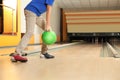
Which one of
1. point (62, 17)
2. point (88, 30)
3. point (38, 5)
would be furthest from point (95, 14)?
point (38, 5)

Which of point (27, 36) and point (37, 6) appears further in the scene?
point (37, 6)

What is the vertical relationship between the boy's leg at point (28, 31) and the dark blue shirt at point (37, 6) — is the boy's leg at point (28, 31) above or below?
below

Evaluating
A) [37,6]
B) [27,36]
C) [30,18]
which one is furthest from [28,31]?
[37,6]

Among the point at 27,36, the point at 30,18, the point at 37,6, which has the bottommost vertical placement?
the point at 27,36

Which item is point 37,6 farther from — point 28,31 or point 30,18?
point 28,31

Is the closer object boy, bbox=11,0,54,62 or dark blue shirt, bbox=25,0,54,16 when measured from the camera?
boy, bbox=11,0,54,62

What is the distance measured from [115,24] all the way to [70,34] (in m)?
2.49

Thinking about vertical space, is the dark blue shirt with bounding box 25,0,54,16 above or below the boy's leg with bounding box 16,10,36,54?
above

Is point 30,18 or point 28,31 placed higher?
point 30,18

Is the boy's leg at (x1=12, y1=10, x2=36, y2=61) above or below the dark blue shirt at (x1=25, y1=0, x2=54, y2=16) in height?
below

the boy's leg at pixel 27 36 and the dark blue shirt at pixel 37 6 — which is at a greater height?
the dark blue shirt at pixel 37 6

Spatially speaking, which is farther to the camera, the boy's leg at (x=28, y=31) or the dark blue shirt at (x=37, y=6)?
the dark blue shirt at (x=37, y=6)

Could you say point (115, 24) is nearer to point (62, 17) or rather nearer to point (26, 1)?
point (62, 17)

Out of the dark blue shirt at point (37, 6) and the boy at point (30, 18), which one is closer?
the boy at point (30, 18)
